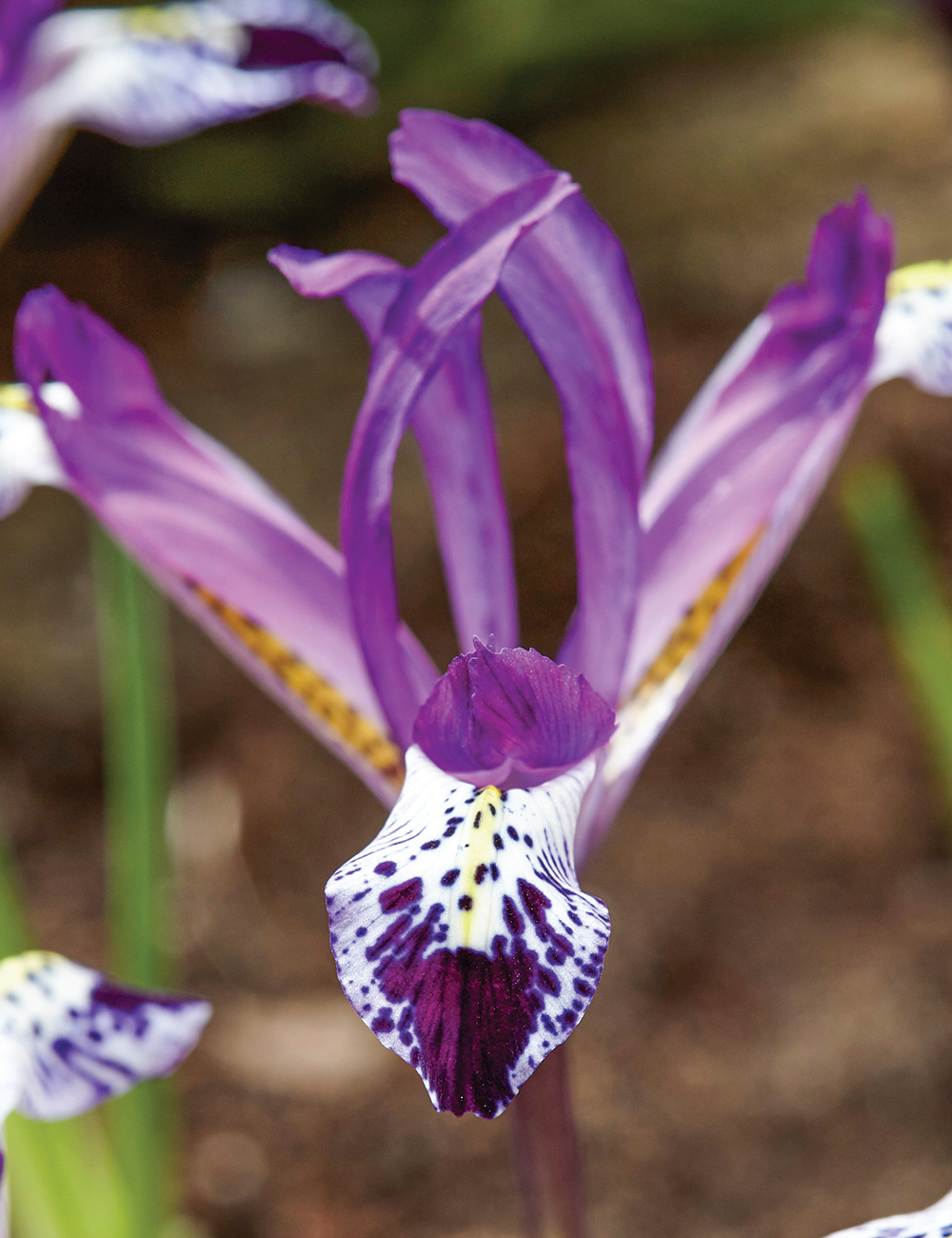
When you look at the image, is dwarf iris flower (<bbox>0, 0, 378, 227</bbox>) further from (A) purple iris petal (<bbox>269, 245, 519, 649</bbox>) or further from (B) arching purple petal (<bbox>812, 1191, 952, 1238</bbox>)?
(B) arching purple petal (<bbox>812, 1191, 952, 1238</bbox>)

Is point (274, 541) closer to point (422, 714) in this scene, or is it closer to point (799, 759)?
point (422, 714)

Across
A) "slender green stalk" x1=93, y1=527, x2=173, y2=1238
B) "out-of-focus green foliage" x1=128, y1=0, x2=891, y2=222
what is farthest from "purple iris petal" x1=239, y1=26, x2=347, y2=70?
"out-of-focus green foliage" x1=128, y1=0, x2=891, y2=222

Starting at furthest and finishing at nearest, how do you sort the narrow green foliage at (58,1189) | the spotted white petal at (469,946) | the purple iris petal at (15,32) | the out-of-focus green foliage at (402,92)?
the out-of-focus green foliage at (402,92) < the purple iris petal at (15,32) < the narrow green foliage at (58,1189) < the spotted white petal at (469,946)

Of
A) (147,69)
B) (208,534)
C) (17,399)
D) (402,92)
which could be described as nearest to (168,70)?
(147,69)

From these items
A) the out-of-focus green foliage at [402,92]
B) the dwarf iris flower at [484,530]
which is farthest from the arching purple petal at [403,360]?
the out-of-focus green foliage at [402,92]

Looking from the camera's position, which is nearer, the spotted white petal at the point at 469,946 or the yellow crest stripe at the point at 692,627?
the spotted white petal at the point at 469,946

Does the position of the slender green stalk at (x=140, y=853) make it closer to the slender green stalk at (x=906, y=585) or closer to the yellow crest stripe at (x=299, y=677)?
the yellow crest stripe at (x=299, y=677)

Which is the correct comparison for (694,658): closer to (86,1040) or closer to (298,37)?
(86,1040)
